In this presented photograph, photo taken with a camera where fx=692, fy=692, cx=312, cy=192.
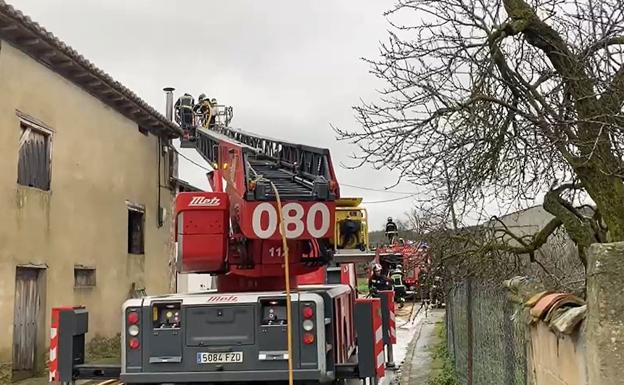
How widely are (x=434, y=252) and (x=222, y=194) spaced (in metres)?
4.60

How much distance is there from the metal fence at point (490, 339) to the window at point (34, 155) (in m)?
8.52

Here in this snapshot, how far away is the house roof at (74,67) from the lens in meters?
12.6

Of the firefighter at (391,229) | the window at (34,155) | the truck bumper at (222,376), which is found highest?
the window at (34,155)

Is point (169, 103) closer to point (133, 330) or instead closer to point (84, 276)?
point (84, 276)

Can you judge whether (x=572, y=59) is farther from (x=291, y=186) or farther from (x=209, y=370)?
(x=209, y=370)

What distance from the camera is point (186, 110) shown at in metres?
18.6

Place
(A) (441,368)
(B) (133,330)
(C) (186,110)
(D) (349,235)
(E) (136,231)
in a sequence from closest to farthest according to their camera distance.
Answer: (B) (133,330), (D) (349,235), (A) (441,368), (C) (186,110), (E) (136,231)

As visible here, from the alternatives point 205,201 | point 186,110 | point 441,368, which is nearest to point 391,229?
point 441,368

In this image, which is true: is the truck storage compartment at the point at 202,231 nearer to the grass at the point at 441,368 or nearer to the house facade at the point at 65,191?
the grass at the point at 441,368

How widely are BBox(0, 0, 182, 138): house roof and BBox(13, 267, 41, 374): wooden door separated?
4.35 m

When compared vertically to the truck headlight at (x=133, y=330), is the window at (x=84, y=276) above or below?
above

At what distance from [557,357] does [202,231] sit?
4.30 metres

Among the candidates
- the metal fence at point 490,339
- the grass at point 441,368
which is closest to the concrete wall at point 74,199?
the grass at point 441,368

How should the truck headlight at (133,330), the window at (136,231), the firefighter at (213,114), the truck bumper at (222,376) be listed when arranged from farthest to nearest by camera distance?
the window at (136,231) < the firefighter at (213,114) < the truck headlight at (133,330) < the truck bumper at (222,376)
